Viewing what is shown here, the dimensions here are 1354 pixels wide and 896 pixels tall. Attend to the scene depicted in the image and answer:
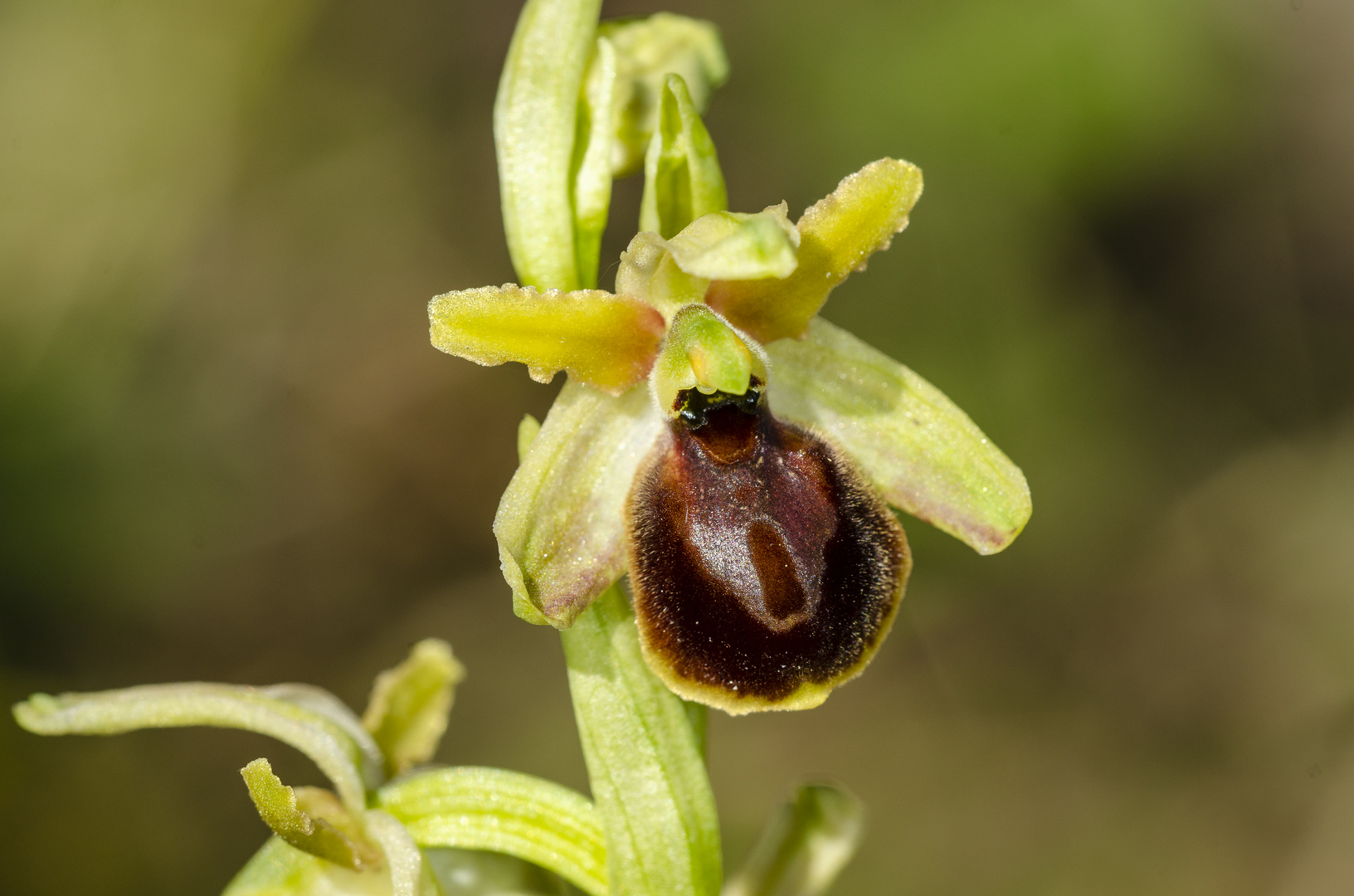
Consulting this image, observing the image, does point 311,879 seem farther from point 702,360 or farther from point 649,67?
point 649,67

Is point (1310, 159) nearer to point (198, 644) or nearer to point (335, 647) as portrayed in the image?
point (335, 647)

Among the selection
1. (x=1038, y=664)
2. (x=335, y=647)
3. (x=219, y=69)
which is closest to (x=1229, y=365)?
(x=1038, y=664)

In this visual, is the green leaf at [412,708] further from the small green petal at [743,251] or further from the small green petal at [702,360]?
the small green petal at [743,251]

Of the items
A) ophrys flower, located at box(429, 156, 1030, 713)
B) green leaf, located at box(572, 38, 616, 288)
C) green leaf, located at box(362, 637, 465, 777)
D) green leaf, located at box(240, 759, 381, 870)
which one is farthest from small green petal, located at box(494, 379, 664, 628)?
green leaf, located at box(362, 637, 465, 777)

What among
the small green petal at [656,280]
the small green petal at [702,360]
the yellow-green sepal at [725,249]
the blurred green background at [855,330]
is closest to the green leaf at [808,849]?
the small green petal at [702,360]

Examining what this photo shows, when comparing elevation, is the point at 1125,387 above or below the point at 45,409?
above

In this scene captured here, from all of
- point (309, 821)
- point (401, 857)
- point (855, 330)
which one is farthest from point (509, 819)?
point (855, 330)
